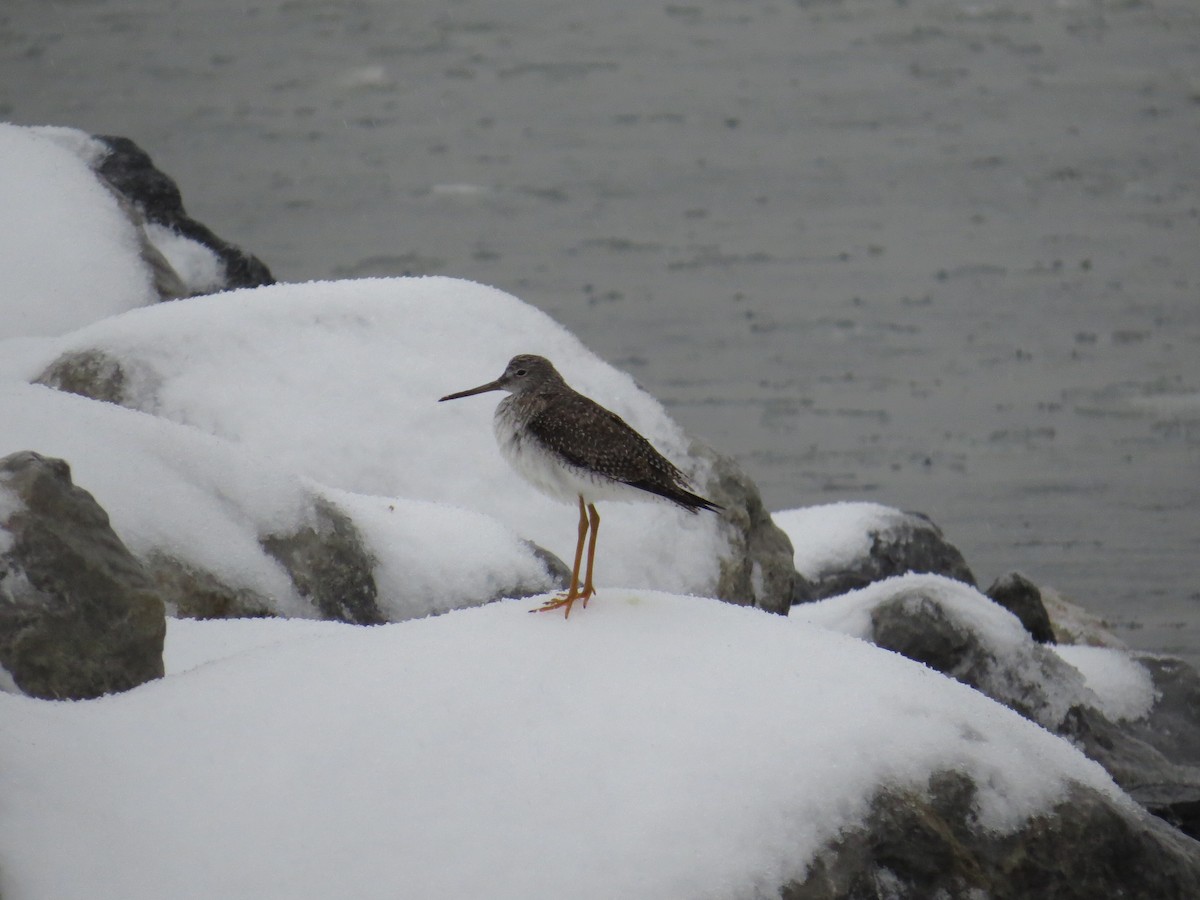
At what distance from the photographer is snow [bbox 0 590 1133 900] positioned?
166 inches

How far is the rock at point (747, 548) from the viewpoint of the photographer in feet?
26.7

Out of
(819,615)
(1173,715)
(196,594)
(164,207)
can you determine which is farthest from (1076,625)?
(164,207)

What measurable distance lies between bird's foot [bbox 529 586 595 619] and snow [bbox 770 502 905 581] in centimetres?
446

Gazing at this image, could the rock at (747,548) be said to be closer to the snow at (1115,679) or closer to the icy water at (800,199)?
the snow at (1115,679)

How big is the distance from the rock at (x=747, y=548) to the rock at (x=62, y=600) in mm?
3553

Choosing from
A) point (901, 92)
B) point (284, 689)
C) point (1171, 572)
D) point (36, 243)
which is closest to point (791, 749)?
Answer: point (284, 689)

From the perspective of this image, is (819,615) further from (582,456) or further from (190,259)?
(190,259)

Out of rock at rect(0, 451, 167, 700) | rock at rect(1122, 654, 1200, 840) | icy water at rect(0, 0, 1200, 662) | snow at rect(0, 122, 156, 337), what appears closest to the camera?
rock at rect(0, 451, 167, 700)

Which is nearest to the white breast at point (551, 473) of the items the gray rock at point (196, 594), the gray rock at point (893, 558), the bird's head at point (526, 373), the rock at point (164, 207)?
the bird's head at point (526, 373)

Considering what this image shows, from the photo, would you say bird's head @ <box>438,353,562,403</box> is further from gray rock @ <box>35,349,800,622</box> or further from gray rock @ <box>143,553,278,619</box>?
gray rock @ <box>143,553,278,619</box>

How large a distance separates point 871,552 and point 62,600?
587cm

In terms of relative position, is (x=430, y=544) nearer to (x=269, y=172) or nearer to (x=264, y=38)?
(x=269, y=172)

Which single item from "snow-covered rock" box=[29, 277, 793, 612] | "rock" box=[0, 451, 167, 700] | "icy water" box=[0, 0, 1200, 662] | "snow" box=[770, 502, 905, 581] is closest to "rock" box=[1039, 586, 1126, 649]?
"icy water" box=[0, 0, 1200, 662]

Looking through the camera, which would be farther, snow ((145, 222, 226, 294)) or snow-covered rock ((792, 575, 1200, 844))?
snow ((145, 222, 226, 294))
